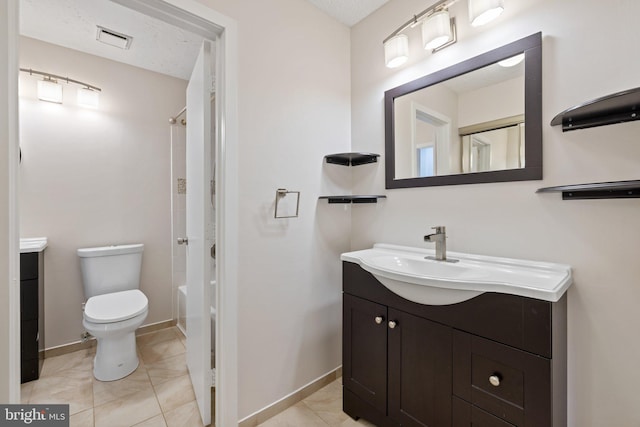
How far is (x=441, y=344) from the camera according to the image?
3.70 feet

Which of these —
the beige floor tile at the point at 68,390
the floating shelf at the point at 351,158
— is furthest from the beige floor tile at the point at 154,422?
the floating shelf at the point at 351,158

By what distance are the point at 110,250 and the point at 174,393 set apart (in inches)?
48.4

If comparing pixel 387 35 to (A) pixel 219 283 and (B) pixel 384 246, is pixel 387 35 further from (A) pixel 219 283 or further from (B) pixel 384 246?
(A) pixel 219 283

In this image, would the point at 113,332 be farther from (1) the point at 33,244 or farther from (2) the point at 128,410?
(1) the point at 33,244

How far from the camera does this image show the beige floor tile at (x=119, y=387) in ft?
5.62

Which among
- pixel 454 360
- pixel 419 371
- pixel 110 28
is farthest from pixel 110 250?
pixel 454 360

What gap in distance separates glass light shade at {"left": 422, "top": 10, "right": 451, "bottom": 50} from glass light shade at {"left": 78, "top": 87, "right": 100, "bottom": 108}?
2469 mm

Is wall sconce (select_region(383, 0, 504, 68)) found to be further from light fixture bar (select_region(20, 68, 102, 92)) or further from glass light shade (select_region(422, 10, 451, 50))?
A: light fixture bar (select_region(20, 68, 102, 92))

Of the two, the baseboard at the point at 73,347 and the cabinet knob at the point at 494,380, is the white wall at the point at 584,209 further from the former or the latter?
the baseboard at the point at 73,347

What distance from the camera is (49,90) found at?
2.04 m

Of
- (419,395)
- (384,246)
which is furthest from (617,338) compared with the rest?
(384,246)

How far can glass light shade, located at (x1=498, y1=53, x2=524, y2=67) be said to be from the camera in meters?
1.22

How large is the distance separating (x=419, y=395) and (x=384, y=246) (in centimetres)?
80

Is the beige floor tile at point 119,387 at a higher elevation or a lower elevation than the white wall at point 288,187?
lower
